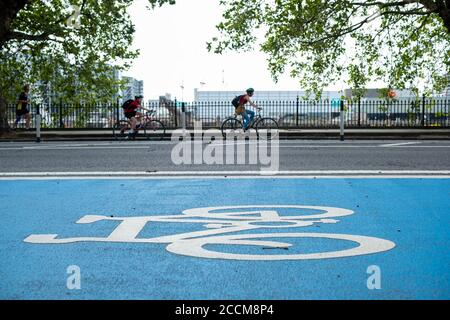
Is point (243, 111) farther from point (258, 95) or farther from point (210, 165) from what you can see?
point (258, 95)

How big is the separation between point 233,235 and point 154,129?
16178mm

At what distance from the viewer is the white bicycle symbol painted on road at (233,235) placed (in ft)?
15.5

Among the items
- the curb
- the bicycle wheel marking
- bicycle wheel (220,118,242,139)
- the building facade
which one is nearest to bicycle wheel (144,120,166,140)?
the curb

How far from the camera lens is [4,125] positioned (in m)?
24.0

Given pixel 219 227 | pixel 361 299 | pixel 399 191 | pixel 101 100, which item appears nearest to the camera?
pixel 361 299

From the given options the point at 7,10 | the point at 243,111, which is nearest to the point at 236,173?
the point at 243,111

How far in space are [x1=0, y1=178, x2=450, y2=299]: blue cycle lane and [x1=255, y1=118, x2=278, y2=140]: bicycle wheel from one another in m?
11.9

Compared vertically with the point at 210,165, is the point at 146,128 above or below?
above

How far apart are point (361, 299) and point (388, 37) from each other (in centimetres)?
2524

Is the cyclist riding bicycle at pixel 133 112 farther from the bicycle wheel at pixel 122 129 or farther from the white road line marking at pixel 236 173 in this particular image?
the white road line marking at pixel 236 173

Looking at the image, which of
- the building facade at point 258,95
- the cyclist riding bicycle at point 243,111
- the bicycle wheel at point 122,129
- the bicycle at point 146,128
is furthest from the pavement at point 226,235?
the building facade at point 258,95

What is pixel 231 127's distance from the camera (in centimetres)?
2053
